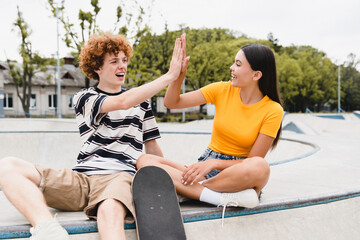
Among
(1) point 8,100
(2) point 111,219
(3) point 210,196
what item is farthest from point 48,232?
(1) point 8,100

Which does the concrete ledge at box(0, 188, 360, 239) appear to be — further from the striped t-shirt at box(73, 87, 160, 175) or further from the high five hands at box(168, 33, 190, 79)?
the high five hands at box(168, 33, 190, 79)

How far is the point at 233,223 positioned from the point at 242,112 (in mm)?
867

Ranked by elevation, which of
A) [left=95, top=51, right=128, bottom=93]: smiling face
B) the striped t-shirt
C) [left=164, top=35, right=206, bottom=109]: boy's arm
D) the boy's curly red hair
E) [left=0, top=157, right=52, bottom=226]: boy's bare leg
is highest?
the boy's curly red hair

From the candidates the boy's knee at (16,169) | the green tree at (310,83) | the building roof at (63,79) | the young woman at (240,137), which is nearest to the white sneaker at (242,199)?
the young woman at (240,137)

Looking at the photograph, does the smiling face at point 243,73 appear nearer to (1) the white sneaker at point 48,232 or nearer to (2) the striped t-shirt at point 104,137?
(2) the striped t-shirt at point 104,137

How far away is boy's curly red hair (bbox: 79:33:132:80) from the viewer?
2742 mm

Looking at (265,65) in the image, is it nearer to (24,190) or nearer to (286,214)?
(286,214)

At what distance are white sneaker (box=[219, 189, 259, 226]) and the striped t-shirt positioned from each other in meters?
0.76

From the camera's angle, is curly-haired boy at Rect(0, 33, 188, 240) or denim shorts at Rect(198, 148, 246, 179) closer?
curly-haired boy at Rect(0, 33, 188, 240)

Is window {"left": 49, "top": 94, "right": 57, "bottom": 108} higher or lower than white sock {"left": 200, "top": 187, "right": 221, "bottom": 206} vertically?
lower

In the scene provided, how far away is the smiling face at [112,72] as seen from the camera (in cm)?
274

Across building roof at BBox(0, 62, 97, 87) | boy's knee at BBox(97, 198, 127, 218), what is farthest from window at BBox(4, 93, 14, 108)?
boy's knee at BBox(97, 198, 127, 218)

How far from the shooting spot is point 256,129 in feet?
8.59

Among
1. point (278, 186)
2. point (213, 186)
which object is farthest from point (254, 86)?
point (278, 186)
